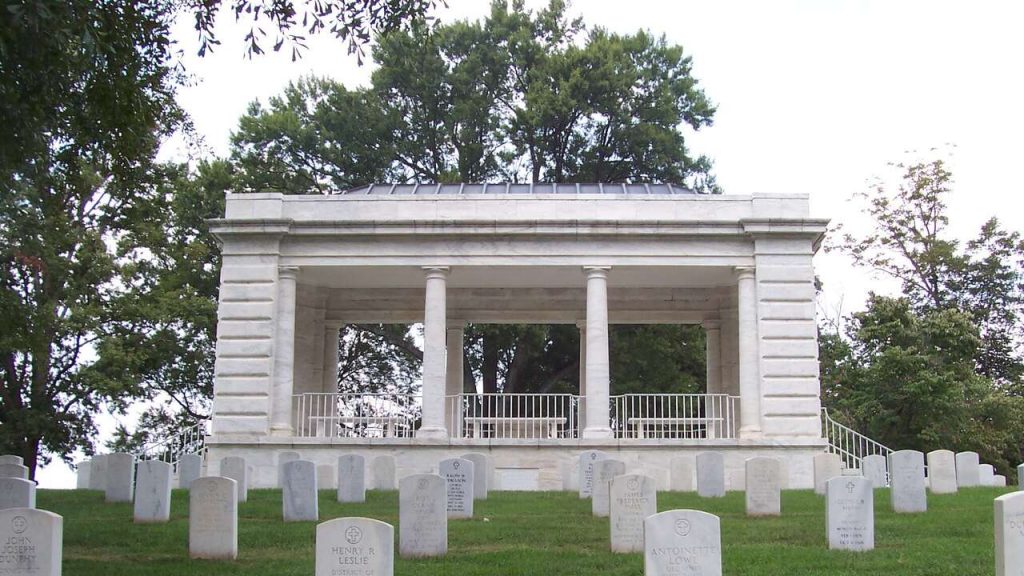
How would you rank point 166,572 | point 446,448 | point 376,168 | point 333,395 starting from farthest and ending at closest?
point 376,168
point 333,395
point 446,448
point 166,572

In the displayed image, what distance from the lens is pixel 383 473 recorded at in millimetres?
20953

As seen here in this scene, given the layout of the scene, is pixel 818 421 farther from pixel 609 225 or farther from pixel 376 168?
pixel 376 168

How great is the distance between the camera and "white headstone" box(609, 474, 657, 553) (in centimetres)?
1273

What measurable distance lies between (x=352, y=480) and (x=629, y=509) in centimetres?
678

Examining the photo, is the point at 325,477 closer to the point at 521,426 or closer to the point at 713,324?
the point at 521,426

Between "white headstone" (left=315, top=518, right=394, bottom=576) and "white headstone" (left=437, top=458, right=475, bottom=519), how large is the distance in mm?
6075

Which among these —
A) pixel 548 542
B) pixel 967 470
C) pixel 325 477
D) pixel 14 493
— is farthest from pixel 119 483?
pixel 967 470

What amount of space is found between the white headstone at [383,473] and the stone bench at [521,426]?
3.66 m

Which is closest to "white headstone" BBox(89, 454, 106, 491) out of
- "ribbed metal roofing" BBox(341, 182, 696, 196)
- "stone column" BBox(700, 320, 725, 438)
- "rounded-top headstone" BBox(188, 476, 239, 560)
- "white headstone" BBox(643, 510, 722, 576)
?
"ribbed metal roofing" BBox(341, 182, 696, 196)

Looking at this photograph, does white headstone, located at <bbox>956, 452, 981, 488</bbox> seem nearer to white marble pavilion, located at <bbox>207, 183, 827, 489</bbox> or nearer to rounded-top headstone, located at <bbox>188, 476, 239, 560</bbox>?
white marble pavilion, located at <bbox>207, 183, 827, 489</bbox>

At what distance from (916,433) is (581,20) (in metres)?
19.4

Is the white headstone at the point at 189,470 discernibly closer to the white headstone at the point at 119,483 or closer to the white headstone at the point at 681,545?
the white headstone at the point at 119,483

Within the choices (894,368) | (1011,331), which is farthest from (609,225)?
(1011,331)

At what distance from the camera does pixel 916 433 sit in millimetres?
31109
